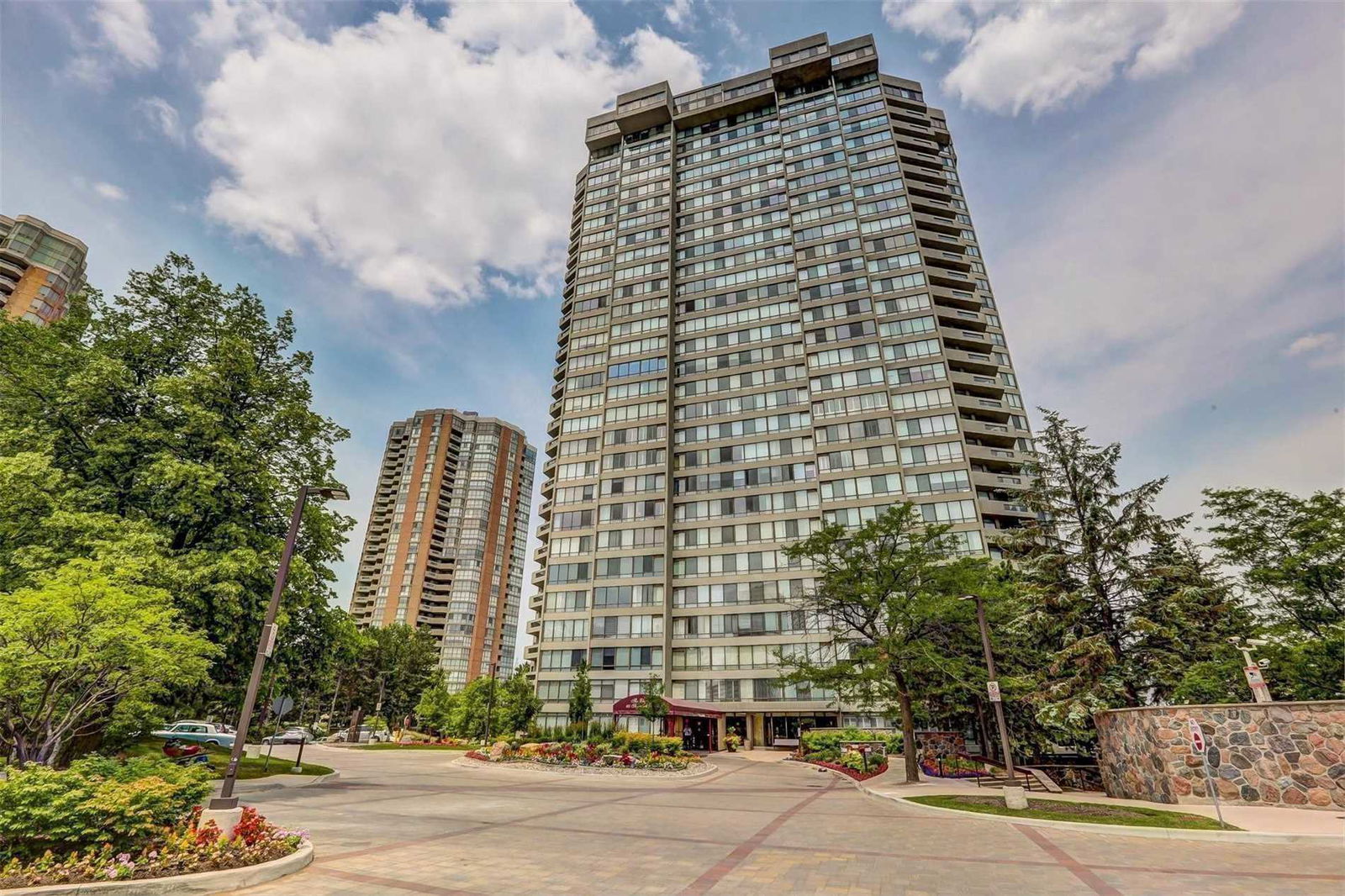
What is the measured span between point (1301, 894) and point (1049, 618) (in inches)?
672

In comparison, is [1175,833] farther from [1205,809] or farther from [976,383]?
[976,383]

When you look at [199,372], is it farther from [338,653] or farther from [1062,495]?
[1062,495]

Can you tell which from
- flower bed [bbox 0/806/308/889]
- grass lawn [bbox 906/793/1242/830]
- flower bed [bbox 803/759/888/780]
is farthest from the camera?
flower bed [bbox 803/759/888/780]

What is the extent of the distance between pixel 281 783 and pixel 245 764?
679 cm

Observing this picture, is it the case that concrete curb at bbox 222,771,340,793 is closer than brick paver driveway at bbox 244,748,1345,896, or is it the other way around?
brick paver driveway at bbox 244,748,1345,896

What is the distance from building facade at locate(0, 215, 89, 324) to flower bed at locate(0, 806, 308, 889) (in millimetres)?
99075

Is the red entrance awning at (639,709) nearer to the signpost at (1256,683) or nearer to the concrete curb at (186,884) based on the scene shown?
the signpost at (1256,683)

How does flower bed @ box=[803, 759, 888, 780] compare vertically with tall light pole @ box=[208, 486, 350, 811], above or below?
below

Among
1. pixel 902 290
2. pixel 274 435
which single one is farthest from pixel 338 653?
pixel 902 290

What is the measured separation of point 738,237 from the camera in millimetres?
69375

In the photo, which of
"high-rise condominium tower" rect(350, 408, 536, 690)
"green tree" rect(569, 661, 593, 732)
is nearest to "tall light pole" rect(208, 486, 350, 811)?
"green tree" rect(569, 661, 593, 732)

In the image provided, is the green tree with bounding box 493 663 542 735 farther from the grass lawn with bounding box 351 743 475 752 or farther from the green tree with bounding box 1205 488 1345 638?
the green tree with bounding box 1205 488 1345 638

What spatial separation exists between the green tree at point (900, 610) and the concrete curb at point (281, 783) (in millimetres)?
20259

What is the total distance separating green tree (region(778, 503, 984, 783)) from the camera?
79.0 feet
